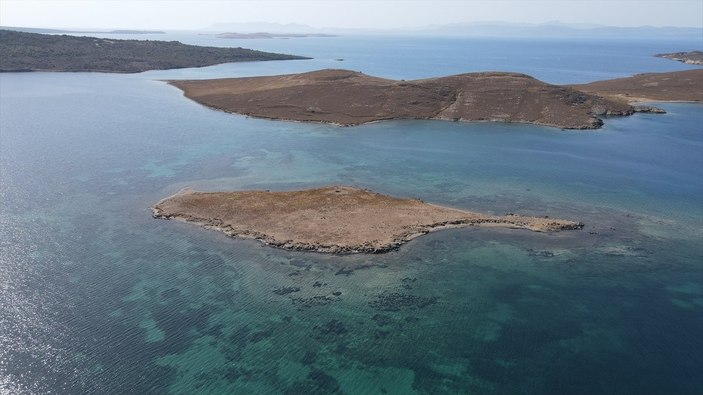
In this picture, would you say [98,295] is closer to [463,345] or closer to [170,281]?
[170,281]

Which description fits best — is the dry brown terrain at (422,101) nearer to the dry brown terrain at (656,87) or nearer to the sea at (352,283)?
the dry brown terrain at (656,87)

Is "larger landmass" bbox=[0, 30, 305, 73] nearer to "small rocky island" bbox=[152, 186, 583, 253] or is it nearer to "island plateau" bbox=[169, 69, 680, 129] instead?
"island plateau" bbox=[169, 69, 680, 129]

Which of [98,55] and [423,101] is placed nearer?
[423,101]

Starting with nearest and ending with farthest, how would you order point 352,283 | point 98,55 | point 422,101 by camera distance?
point 352,283, point 422,101, point 98,55

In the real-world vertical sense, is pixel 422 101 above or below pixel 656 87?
below

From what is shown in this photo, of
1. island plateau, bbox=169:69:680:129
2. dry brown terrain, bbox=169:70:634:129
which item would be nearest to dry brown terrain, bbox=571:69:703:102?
island plateau, bbox=169:69:680:129

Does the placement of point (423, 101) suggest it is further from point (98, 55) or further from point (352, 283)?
point (98, 55)

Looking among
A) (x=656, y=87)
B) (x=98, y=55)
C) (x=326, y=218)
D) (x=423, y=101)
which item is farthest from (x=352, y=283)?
(x=98, y=55)
